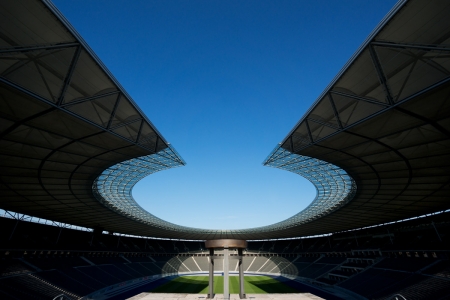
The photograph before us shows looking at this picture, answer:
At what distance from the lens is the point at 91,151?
20.7m

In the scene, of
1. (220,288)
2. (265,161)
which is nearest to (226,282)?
(265,161)

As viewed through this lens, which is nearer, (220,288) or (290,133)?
(290,133)

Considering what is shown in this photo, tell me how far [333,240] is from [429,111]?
243 ft

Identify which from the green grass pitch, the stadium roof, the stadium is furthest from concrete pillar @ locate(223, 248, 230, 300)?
the green grass pitch

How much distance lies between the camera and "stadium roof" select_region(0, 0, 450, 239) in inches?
386

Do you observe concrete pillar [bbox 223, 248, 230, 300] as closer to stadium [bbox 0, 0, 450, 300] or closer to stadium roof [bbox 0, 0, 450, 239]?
stadium [bbox 0, 0, 450, 300]

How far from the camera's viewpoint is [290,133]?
65.2ft

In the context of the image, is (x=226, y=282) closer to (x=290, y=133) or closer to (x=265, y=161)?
(x=265, y=161)

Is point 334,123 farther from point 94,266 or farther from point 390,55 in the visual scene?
point 94,266

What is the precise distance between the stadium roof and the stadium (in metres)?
0.08

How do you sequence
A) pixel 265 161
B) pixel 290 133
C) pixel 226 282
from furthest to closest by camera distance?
pixel 265 161, pixel 226 282, pixel 290 133

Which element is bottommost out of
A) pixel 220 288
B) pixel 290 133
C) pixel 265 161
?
pixel 220 288

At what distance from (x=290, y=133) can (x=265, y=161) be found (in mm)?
9835

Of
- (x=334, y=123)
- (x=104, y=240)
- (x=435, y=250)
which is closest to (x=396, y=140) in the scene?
(x=334, y=123)
